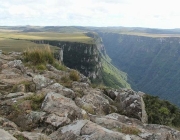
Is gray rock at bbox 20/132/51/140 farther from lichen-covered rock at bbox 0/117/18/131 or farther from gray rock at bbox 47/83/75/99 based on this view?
gray rock at bbox 47/83/75/99

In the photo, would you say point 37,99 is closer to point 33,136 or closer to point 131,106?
point 33,136

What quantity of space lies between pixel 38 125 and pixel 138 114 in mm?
5257

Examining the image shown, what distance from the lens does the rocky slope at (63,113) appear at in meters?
8.77

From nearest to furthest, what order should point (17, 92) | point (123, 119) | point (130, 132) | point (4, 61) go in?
1. point (130, 132)
2. point (123, 119)
3. point (17, 92)
4. point (4, 61)

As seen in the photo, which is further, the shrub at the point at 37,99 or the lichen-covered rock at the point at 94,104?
the lichen-covered rock at the point at 94,104

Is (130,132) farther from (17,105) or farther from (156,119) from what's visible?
(156,119)

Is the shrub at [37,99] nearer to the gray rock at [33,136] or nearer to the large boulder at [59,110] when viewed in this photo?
the large boulder at [59,110]

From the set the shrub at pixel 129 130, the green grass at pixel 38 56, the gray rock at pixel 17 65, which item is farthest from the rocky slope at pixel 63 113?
the green grass at pixel 38 56

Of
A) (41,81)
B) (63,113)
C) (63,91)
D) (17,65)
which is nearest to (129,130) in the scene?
(63,113)

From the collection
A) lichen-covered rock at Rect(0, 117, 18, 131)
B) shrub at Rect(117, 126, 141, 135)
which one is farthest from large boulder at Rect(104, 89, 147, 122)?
lichen-covered rock at Rect(0, 117, 18, 131)

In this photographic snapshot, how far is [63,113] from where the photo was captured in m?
10.2

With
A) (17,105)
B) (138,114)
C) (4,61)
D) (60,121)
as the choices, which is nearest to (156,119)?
(138,114)

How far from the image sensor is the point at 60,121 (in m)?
9.73

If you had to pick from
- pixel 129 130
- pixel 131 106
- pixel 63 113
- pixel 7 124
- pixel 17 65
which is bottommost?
pixel 131 106
